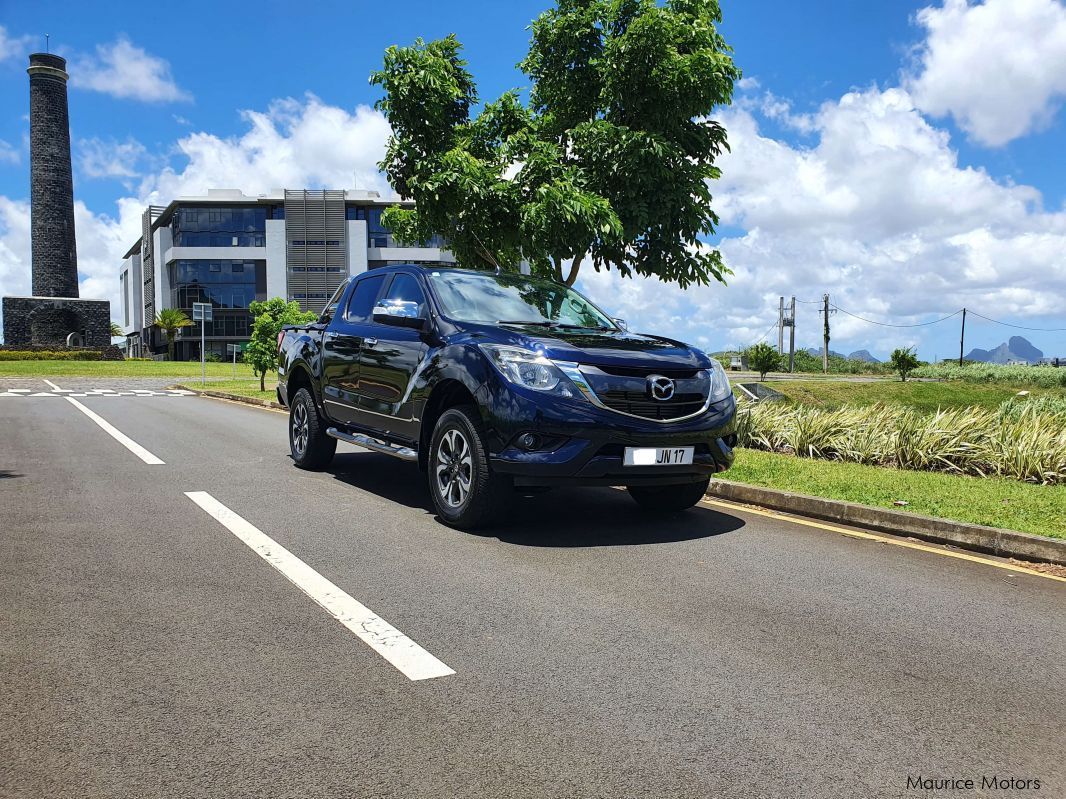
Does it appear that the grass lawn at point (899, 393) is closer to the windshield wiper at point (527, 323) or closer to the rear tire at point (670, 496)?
the rear tire at point (670, 496)

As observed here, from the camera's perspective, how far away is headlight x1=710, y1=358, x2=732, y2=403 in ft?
20.4

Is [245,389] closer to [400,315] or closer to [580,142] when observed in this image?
[580,142]

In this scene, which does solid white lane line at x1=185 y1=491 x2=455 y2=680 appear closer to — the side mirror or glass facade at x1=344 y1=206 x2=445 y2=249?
the side mirror

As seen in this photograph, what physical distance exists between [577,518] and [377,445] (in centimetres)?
187

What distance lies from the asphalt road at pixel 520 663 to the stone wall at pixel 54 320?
233 ft

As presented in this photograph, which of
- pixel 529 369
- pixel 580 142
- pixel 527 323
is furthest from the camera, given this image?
pixel 580 142

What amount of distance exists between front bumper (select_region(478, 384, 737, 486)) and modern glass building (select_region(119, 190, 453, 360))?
2927 inches

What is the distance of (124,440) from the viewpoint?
11.8 metres

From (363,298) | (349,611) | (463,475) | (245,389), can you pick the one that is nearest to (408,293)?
(363,298)

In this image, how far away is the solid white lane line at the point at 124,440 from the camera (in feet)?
32.0

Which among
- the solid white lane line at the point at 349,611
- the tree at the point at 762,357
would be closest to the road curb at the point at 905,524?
the solid white lane line at the point at 349,611

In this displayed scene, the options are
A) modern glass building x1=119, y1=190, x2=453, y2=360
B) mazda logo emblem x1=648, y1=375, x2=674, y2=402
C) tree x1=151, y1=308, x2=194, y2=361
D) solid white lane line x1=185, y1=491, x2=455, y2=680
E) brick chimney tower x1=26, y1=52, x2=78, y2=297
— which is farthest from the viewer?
modern glass building x1=119, y1=190, x2=453, y2=360

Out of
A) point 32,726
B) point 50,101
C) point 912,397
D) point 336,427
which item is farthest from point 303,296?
point 32,726

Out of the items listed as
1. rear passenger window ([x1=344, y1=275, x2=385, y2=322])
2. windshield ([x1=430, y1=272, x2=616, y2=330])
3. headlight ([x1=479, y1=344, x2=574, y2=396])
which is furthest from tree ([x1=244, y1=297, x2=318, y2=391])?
headlight ([x1=479, y1=344, x2=574, y2=396])
